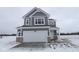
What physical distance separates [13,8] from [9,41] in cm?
94

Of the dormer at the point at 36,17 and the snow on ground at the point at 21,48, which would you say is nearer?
the snow on ground at the point at 21,48

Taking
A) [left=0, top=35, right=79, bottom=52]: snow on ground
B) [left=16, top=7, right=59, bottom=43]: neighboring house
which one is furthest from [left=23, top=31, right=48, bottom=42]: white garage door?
[left=0, top=35, right=79, bottom=52]: snow on ground

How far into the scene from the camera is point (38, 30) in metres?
4.46

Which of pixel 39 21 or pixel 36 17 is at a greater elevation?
pixel 36 17

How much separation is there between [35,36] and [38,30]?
0.64 feet

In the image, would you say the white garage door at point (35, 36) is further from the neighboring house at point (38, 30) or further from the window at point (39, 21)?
the window at point (39, 21)

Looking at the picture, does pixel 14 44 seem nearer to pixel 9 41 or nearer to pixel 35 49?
pixel 9 41

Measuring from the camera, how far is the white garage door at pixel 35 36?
442cm

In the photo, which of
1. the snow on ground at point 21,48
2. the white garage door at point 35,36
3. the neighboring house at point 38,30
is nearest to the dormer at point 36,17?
the neighboring house at point 38,30

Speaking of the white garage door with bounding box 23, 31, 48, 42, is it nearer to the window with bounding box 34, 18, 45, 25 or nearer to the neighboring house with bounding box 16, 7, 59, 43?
the neighboring house with bounding box 16, 7, 59, 43

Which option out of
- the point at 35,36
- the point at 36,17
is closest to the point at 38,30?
the point at 35,36

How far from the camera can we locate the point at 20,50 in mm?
4359

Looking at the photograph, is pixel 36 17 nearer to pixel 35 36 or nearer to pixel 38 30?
pixel 38 30
